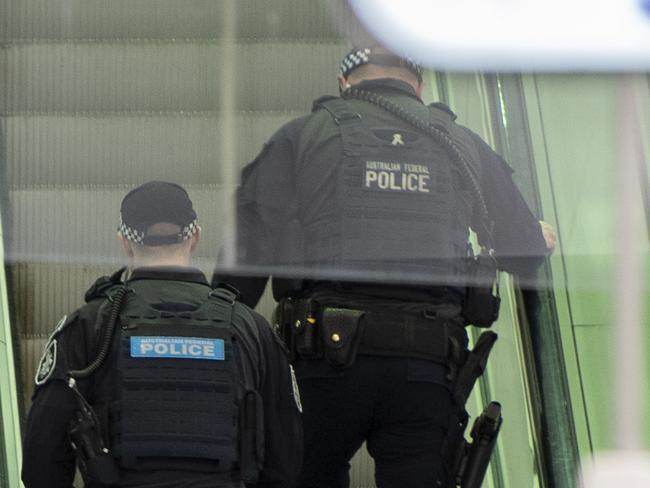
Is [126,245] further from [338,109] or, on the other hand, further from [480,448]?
[480,448]

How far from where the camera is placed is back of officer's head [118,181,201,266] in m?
2.75

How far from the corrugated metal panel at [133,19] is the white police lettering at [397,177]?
29 cm

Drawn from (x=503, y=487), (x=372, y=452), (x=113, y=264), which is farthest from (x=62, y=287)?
(x=503, y=487)

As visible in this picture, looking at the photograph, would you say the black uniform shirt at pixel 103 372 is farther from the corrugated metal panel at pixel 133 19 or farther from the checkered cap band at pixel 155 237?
the corrugated metal panel at pixel 133 19

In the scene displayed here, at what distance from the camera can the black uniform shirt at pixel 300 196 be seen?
269cm

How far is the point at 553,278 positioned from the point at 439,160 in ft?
1.28

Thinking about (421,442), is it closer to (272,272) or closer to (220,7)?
(272,272)

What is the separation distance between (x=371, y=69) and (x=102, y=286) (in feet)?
2.01

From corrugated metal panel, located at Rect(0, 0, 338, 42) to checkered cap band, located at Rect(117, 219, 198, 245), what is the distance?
32 centimetres

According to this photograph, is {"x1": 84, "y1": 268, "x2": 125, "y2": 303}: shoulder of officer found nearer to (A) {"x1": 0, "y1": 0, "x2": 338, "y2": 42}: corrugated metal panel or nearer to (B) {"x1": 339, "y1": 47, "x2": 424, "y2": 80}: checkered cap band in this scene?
(A) {"x1": 0, "y1": 0, "x2": 338, "y2": 42}: corrugated metal panel

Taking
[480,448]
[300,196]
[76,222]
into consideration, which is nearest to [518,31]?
[76,222]

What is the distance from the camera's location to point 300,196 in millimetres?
2811

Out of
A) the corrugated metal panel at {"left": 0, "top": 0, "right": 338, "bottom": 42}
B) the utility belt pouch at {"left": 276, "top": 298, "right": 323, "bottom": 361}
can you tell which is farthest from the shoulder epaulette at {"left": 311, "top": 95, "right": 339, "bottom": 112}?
the utility belt pouch at {"left": 276, "top": 298, "right": 323, "bottom": 361}

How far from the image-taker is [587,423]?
320 cm
